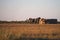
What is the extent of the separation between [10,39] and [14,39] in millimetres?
285

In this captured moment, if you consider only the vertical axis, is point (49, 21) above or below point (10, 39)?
below

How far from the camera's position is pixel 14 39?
35.1 ft

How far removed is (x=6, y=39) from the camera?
10672mm

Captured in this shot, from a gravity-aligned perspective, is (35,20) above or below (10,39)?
below

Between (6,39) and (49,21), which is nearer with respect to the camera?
(6,39)

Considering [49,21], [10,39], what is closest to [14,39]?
[10,39]

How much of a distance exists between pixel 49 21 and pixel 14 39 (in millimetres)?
46131

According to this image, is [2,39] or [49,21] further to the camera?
[49,21]

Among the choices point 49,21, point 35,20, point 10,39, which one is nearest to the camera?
point 10,39

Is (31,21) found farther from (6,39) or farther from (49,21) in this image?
(6,39)

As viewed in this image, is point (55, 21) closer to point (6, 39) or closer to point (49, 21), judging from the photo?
point (49, 21)

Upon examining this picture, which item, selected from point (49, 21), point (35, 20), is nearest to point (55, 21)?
point (49, 21)

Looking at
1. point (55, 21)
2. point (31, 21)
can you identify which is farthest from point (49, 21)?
point (31, 21)

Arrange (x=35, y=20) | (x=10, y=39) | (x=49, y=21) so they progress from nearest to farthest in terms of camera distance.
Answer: (x=10, y=39)
(x=49, y=21)
(x=35, y=20)
